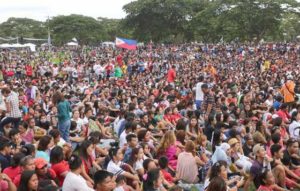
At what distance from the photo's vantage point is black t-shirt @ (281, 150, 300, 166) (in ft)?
27.4

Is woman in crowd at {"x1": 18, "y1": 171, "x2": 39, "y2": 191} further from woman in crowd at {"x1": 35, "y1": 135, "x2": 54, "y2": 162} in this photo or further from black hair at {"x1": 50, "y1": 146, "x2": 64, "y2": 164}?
woman in crowd at {"x1": 35, "y1": 135, "x2": 54, "y2": 162}

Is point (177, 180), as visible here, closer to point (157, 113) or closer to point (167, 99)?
point (157, 113)

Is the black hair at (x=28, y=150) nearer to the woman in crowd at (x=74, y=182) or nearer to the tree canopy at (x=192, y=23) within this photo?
the woman in crowd at (x=74, y=182)

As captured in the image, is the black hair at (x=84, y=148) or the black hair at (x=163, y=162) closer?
the black hair at (x=84, y=148)

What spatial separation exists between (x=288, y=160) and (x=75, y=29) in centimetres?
6489

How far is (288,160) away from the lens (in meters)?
8.34

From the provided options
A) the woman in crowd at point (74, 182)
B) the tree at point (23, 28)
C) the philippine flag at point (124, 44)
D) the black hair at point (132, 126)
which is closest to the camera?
the woman in crowd at point (74, 182)

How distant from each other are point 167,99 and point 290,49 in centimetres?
2427

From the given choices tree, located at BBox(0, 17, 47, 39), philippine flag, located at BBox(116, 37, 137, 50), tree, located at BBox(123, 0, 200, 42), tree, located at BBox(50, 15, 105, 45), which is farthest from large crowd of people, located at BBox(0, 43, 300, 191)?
tree, located at BBox(0, 17, 47, 39)

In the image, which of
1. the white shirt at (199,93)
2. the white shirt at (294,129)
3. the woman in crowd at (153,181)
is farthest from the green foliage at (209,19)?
the woman in crowd at (153,181)

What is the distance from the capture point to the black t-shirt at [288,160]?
27.4 ft

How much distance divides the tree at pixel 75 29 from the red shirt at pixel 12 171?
6497cm

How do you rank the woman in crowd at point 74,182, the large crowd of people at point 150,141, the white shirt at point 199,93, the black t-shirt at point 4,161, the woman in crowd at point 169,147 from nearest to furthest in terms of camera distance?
the woman in crowd at point 74,182 → the large crowd of people at point 150,141 → the black t-shirt at point 4,161 → the woman in crowd at point 169,147 → the white shirt at point 199,93

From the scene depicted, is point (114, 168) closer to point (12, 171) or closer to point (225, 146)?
point (12, 171)
